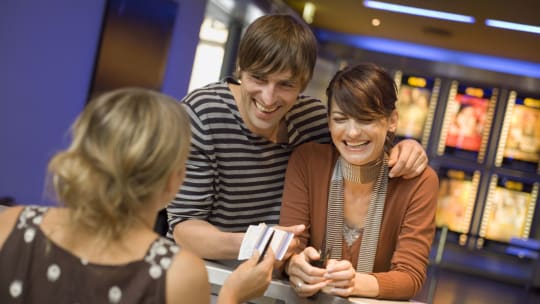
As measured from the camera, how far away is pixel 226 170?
7.56ft

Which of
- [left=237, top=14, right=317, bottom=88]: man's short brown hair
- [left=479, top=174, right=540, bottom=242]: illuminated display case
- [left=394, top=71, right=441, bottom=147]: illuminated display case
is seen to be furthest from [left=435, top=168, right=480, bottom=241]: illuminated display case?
[left=237, top=14, right=317, bottom=88]: man's short brown hair

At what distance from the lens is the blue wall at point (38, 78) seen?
459 cm

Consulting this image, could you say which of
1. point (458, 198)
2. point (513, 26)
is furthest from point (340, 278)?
point (458, 198)

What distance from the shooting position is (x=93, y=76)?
5.36 meters

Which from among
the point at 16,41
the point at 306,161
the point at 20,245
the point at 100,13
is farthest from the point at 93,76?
the point at 20,245

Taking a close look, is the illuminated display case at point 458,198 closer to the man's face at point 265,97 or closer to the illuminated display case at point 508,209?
the illuminated display case at point 508,209

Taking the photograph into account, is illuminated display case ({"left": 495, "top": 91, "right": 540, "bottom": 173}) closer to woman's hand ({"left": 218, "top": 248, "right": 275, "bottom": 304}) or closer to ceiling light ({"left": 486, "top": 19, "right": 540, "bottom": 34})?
ceiling light ({"left": 486, "top": 19, "right": 540, "bottom": 34})

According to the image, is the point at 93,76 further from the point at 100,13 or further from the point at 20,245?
the point at 20,245

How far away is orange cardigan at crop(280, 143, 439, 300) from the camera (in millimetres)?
2221

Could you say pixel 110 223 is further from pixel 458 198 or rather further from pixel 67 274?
pixel 458 198

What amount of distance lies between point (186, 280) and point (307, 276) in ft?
2.14

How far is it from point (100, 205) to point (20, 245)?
7.4 inches

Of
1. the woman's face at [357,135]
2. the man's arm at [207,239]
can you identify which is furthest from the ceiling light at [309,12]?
the man's arm at [207,239]

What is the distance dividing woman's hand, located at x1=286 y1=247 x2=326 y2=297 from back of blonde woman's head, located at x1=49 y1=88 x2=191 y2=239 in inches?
27.4
